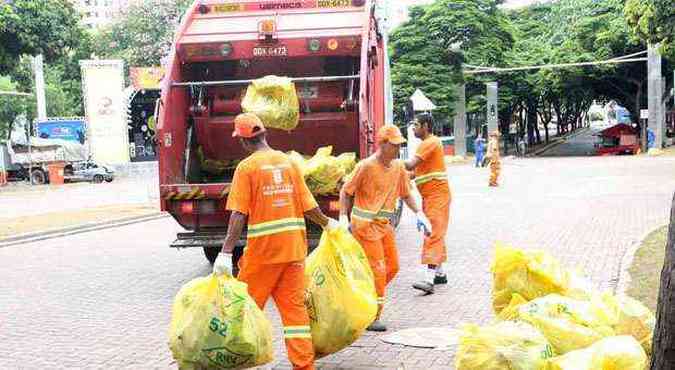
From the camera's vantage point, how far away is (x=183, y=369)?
14.2ft

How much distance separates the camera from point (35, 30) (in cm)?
2364

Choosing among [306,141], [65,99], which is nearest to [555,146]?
[65,99]

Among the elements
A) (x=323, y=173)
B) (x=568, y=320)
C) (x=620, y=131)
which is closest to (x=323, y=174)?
(x=323, y=173)

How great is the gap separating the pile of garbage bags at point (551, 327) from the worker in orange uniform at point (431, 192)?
215 cm

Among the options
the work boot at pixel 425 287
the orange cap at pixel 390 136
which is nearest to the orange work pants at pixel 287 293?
the orange cap at pixel 390 136

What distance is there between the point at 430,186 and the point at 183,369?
3.45 meters

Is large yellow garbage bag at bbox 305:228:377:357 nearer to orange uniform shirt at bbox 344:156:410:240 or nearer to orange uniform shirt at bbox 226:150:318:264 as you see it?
orange uniform shirt at bbox 226:150:318:264

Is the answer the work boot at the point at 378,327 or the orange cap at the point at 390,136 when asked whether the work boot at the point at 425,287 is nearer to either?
the work boot at the point at 378,327

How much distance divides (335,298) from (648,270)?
3.75 m

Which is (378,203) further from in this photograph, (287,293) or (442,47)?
(442,47)

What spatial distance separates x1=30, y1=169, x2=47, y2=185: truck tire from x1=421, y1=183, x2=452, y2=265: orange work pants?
3097 cm

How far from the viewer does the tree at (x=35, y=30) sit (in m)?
22.8

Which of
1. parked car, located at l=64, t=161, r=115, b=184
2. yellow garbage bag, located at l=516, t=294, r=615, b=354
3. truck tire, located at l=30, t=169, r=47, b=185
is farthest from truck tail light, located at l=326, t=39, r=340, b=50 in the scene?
truck tire, located at l=30, t=169, r=47, b=185

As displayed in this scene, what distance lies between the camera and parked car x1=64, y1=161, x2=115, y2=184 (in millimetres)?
33969
